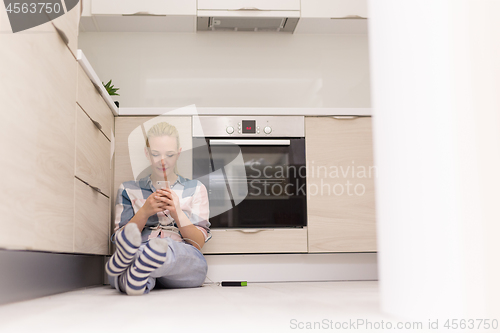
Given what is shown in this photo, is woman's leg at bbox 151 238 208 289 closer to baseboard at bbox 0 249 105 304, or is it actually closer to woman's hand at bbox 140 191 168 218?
woman's hand at bbox 140 191 168 218

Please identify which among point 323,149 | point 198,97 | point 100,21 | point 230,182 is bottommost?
point 230,182

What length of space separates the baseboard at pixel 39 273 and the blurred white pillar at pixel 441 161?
993 mm

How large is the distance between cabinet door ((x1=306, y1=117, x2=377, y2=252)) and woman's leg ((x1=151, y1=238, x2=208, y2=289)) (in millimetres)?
681

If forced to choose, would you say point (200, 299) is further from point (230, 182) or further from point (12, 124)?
point (230, 182)

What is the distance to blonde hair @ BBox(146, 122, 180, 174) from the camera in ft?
7.14

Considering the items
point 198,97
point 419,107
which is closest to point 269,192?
point 198,97

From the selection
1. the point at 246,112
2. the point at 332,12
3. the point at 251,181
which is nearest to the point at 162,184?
the point at 251,181

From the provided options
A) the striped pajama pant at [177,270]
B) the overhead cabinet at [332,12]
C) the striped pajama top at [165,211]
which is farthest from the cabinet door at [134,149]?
the overhead cabinet at [332,12]

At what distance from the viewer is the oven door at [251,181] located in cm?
223

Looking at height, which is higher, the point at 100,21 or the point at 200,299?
the point at 100,21

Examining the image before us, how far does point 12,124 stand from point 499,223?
43.6 inches

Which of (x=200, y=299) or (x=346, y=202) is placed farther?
(x=346, y=202)

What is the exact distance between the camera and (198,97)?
9.20 ft

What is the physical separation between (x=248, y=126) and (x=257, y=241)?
0.59m
